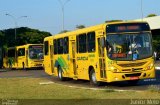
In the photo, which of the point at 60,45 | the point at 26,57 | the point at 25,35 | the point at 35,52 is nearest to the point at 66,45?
the point at 60,45

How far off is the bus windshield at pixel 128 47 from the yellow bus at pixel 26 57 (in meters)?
29.5

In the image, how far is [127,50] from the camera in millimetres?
21250

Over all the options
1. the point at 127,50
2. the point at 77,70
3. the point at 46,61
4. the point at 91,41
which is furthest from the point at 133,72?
the point at 46,61

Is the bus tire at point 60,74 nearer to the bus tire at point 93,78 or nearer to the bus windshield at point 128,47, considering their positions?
the bus tire at point 93,78

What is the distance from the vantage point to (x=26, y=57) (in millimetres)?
52250

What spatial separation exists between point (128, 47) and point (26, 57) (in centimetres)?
3202

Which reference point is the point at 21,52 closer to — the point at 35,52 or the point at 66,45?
the point at 35,52

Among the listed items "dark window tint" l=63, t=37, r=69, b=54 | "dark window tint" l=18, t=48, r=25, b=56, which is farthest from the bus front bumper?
"dark window tint" l=18, t=48, r=25, b=56

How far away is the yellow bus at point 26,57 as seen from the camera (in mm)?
50969

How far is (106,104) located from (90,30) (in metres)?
10.0

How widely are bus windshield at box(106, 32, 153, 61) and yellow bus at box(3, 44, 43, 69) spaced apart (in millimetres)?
29498

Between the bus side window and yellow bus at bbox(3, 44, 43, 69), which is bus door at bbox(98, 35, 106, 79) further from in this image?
yellow bus at bbox(3, 44, 43, 69)

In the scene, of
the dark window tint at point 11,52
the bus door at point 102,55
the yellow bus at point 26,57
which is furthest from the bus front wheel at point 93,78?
the dark window tint at point 11,52

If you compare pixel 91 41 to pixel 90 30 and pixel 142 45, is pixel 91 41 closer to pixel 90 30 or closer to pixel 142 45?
pixel 90 30
